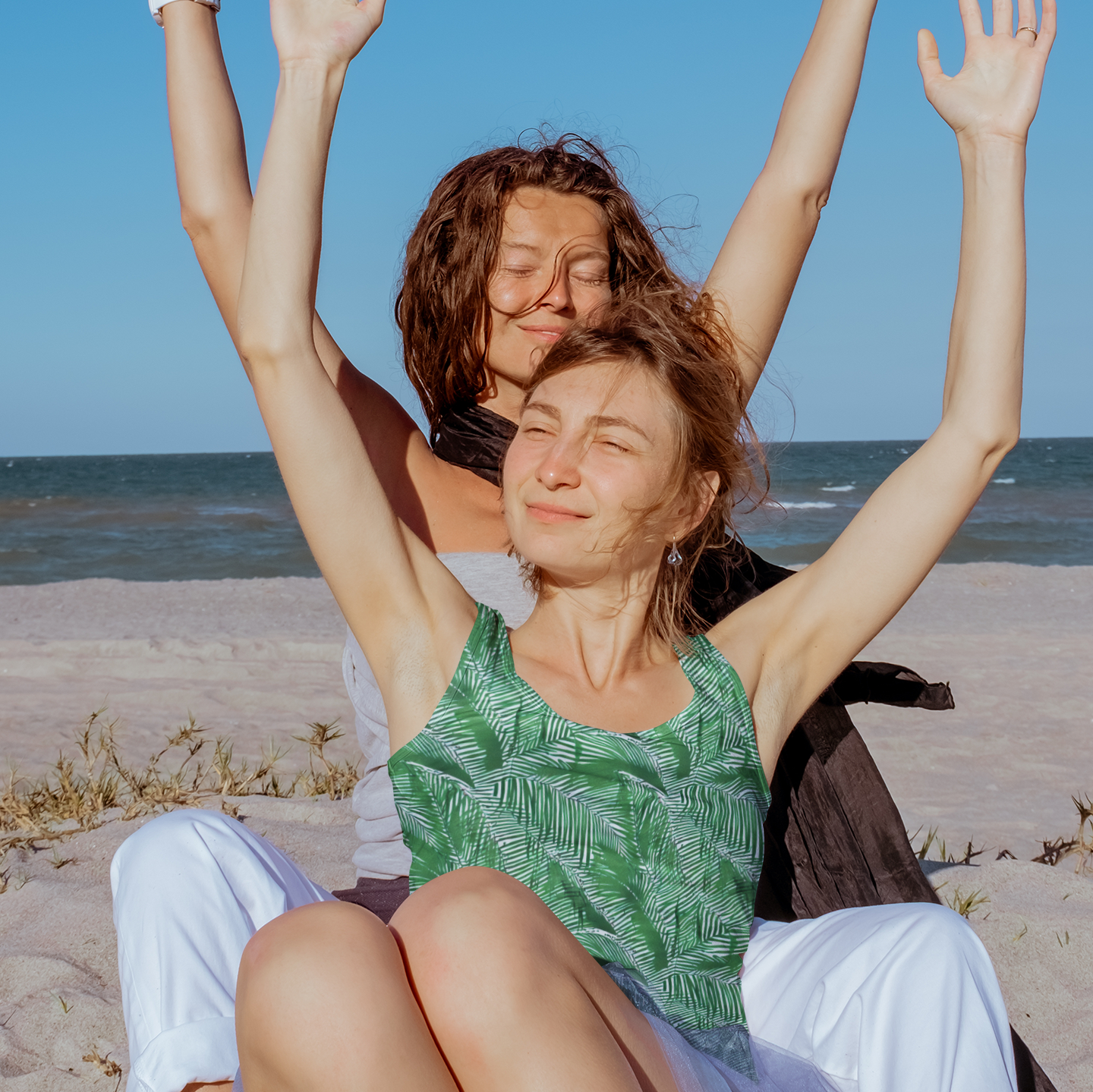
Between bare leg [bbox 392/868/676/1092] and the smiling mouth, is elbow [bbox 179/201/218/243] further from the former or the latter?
bare leg [bbox 392/868/676/1092]

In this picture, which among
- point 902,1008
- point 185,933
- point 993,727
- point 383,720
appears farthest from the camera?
point 993,727

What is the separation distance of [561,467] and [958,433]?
2.40 feet

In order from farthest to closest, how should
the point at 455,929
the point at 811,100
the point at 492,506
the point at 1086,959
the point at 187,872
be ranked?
the point at 1086,959, the point at 492,506, the point at 811,100, the point at 187,872, the point at 455,929

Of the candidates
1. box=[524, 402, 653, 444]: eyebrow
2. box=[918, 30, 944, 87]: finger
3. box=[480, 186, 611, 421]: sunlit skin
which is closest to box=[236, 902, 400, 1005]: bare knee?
box=[524, 402, 653, 444]: eyebrow

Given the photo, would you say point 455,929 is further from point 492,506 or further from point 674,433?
point 492,506

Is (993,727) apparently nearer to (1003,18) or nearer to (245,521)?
(1003,18)

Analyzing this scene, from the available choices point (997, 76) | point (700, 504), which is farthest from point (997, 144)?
point (700, 504)

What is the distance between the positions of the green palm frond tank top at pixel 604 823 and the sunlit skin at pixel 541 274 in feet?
3.05

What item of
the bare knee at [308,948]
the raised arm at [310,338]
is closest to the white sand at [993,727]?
the raised arm at [310,338]

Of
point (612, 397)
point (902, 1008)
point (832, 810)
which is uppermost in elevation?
point (612, 397)

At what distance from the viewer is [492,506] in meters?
2.78

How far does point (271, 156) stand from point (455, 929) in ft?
4.06

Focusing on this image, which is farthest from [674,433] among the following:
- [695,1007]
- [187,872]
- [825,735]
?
[187,872]

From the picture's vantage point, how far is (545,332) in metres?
2.69
